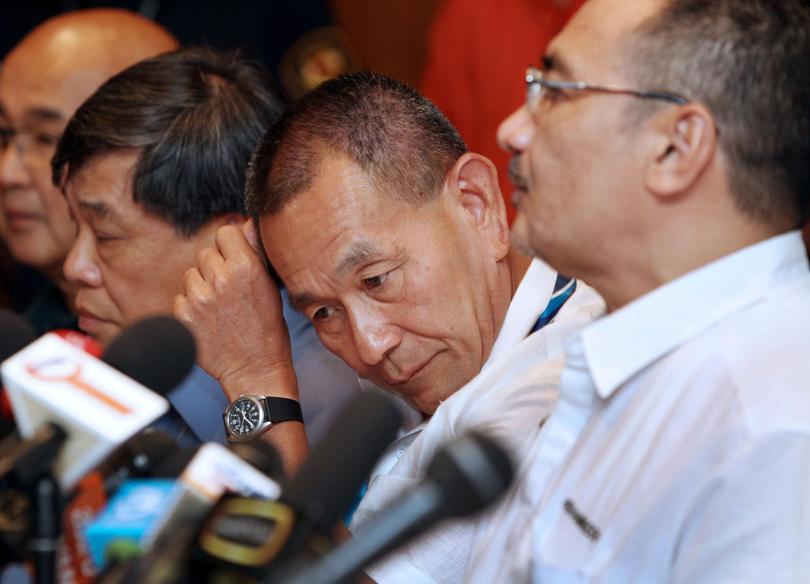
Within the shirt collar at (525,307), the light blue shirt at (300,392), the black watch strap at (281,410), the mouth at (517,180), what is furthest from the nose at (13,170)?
the mouth at (517,180)

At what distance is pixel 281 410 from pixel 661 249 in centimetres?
90

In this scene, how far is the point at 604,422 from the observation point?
51.9 inches

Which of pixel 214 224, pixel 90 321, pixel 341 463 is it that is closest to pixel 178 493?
pixel 341 463

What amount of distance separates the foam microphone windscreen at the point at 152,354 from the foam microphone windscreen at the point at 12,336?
0.12m

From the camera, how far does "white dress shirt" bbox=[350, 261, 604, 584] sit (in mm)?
1630

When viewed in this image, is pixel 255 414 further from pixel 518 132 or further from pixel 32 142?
pixel 32 142

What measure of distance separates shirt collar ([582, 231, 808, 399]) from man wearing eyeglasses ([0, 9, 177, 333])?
1.88 m

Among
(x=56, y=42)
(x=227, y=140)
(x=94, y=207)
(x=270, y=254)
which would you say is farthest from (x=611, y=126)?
(x=56, y=42)

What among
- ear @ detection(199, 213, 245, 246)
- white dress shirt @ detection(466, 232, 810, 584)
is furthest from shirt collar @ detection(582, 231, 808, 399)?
ear @ detection(199, 213, 245, 246)

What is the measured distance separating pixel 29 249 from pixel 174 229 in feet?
2.58

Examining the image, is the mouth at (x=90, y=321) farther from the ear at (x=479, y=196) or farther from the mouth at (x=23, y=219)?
the ear at (x=479, y=196)

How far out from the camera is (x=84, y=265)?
2.41 metres

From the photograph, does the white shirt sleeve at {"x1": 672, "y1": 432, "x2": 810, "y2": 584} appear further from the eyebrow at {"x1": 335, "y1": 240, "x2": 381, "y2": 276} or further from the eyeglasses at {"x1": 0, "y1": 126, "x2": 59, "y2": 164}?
the eyeglasses at {"x1": 0, "y1": 126, "x2": 59, "y2": 164}

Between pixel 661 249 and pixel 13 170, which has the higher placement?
pixel 661 249
